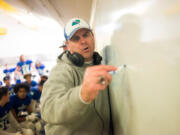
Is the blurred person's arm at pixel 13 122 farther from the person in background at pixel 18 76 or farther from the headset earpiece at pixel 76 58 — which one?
the person in background at pixel 18 76

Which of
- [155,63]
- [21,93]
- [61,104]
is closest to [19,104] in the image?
[21,93]

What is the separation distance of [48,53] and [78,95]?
5158 mm

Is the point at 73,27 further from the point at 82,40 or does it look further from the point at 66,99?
the point at 66,99

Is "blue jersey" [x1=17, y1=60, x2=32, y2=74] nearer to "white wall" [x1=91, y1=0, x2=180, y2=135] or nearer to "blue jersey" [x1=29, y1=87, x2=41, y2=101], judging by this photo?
"blue jersey" [x1=29, y1=87, x2=41, y2=101]

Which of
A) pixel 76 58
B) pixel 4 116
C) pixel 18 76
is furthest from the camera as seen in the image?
pixel 18 76

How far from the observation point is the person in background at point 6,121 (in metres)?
1.56

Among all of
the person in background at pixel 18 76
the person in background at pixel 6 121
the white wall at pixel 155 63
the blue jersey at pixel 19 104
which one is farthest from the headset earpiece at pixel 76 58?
the person in background at pixel 18 76

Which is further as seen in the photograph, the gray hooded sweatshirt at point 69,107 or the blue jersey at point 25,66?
the blue jersey at point 25,66

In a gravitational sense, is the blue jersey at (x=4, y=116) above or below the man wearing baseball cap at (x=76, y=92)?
below

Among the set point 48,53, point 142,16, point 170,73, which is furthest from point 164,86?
point 48,53

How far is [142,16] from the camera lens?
0.31 metres

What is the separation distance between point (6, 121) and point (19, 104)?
1.14ft

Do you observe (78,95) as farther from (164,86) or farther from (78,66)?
(78,66)

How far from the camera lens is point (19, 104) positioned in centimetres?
197
